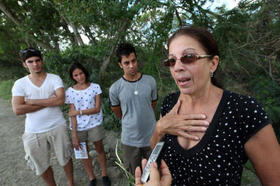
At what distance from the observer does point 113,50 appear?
201 inches

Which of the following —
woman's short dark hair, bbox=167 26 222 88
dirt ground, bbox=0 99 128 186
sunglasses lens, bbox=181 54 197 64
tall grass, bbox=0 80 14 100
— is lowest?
dirt ground, bbox=0 99 128 186

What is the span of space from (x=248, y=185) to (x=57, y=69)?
6458mm

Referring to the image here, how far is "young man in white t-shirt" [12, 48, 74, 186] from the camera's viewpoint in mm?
2463

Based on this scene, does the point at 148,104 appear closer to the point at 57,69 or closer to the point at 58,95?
the point at 58,95

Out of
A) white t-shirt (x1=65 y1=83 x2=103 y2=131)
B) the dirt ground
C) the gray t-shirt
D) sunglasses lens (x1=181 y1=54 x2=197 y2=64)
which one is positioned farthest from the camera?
the dirt ground

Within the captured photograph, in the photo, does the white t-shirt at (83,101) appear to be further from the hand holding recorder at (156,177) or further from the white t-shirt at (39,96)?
the hand holding recorder at (156,177)

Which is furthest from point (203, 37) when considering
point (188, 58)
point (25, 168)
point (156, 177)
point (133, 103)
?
point (25, 168)

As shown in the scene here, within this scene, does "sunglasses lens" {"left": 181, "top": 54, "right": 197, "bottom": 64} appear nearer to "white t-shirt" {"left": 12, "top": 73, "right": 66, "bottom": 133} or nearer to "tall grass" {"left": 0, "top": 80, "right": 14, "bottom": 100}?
"white t-shirt" {"left": 12, "top": 73, "right": 66, "bottom": 133}

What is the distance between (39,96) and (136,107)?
1.51 meters

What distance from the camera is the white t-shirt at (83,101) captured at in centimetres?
286

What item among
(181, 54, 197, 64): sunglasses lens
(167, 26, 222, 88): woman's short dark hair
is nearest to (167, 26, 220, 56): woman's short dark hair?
(167, 26, 222, 88): woman's short dark hair

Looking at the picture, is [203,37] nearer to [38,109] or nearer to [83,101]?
[83,101]

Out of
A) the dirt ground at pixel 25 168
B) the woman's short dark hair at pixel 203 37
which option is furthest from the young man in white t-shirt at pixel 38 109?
the woman's short dark hair at pixel 203 37

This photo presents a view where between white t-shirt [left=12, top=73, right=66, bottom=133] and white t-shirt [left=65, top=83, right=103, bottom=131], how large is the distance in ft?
0.89
